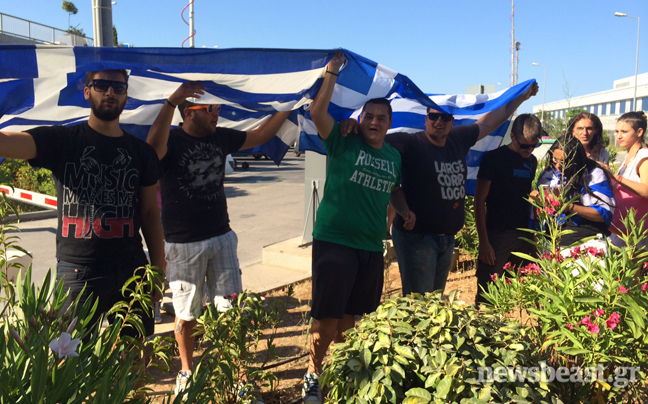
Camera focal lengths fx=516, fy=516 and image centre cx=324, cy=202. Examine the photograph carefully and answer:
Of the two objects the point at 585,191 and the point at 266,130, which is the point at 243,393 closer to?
the point at 266,130

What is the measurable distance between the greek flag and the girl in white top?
1.75m

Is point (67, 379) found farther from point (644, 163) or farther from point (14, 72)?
point (644, 163)

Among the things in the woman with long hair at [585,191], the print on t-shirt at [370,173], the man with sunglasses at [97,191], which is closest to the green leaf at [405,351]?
the man with sunglasses at [97,191]

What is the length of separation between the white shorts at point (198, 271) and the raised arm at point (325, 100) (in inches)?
40.3

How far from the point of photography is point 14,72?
9.21ft

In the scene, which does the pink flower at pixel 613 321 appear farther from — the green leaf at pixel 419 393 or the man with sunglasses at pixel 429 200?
the man with sunglasses at pixel 429 200

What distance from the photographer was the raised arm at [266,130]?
3.97 metres

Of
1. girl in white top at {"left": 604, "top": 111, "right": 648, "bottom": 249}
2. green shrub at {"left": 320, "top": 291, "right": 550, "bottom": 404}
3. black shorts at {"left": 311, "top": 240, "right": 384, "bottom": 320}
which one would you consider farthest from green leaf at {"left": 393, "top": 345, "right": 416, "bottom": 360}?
girl in white top at {"left": 604, "top": 111, "right": 648, "bottom": 249}

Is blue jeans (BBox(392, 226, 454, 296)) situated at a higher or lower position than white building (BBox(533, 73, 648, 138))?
lower

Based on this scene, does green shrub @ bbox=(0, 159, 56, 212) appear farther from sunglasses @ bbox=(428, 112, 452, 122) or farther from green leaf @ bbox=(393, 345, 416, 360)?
green leaf @ bbox=(393, 345, 416, 360)

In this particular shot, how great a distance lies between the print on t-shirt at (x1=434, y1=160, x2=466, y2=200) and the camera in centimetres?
398

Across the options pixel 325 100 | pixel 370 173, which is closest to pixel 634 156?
pixel 370 173

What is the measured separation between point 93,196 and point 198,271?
0.99 metres

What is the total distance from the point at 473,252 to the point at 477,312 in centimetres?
475
